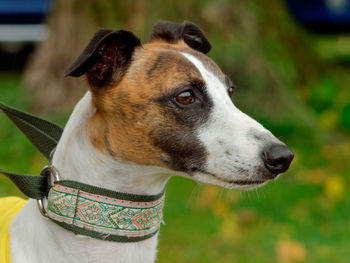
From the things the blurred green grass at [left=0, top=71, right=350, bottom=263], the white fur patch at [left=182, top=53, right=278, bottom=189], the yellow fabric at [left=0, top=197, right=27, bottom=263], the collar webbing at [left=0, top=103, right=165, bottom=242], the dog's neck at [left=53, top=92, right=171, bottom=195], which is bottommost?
the blurred green grass at [left=0, top=71, right=350, bottom=263]

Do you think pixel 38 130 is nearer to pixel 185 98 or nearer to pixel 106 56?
pixel 106 56

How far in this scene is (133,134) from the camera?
7.86ft

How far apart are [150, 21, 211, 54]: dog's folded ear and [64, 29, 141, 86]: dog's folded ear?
413 millimetres

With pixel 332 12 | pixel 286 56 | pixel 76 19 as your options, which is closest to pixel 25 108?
pixel 76 19

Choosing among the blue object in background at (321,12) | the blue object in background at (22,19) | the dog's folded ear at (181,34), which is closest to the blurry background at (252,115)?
the blue object in background at (22,19)

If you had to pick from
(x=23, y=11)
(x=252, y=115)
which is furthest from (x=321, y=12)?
(x=252, y=115)

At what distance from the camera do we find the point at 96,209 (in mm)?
2262

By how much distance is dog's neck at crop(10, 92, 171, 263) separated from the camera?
2299 mm

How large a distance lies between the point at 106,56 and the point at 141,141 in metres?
0.44

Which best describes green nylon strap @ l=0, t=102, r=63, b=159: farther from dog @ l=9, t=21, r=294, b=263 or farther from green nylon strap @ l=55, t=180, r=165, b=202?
green nylon strap @ l=55, t=180, r=165, b=202

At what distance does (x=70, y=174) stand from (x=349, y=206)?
3653 mm

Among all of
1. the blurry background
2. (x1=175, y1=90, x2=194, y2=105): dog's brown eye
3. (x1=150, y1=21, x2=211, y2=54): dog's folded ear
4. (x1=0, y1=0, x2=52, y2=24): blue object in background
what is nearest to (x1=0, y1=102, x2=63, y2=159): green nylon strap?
(x1=175, y1=90, x2=194, y2=105): dog's brown eye

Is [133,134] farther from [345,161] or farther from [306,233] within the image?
[345,161]

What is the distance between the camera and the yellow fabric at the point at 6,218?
2.31 m
